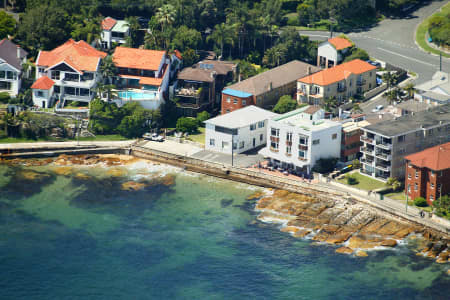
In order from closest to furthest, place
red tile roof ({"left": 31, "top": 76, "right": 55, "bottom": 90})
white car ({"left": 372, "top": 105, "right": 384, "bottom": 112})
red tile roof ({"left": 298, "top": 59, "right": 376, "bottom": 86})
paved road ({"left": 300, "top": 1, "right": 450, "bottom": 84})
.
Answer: white car ({"left": 372, "top": 105, "right": 384, "bottom": 112}) < red tile roof ({"left": 31, "top": 76, "right": 55, "bottom": 90}) < red tile roof ({"left": 298, "top": 59, "right": 376, "bottom": 86}) < paved road ({"left": 300, "top": 1, "right": 450, "bottom": 84})

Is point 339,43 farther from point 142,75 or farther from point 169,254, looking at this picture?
point 169,254

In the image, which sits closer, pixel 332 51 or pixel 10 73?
pixel 10 73

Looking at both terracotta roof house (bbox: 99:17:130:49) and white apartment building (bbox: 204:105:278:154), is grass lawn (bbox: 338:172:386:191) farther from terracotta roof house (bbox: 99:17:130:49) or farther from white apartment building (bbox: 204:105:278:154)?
terracotta roof house (bbox: 99:17:130:49)

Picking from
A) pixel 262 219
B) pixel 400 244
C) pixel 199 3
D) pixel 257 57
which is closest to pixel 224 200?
pixel 262 219

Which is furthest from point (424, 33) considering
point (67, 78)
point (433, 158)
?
point (67, 78)

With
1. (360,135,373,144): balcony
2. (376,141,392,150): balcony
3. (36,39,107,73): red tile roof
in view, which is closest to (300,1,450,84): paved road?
(360,135,373,144): balcony

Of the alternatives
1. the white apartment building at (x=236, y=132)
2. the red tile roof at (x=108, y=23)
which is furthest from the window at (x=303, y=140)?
the red tile roof at (x=108, y=23)
